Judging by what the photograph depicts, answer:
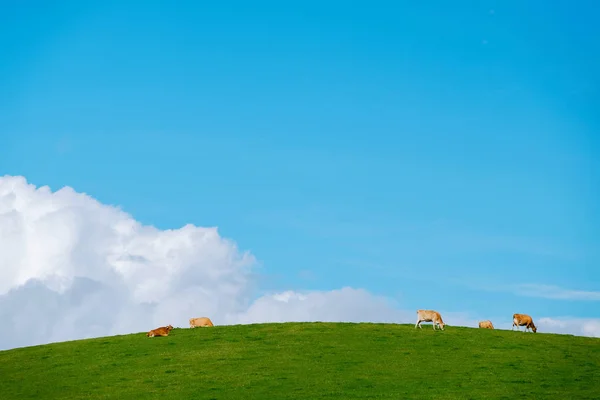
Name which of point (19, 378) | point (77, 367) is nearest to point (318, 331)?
point (77, 367)

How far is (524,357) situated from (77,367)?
80.7 ft

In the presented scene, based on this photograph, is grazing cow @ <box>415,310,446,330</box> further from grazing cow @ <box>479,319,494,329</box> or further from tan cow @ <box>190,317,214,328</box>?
tan cow @ <box>190,317,214,328</box>

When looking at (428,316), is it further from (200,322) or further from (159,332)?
(159,332)

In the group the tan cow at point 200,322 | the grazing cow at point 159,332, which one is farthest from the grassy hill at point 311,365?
the tan cow at point 200,322

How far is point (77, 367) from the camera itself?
39219 millimetres

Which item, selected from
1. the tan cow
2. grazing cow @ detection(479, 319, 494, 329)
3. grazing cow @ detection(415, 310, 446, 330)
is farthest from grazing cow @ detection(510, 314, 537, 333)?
the tan cow

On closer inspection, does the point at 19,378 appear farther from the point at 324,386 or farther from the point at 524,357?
the point at 524,357

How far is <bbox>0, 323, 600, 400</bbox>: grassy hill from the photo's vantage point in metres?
32.3

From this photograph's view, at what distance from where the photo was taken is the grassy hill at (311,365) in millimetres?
32281

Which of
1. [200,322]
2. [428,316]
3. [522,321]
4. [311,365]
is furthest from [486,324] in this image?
[200,322]

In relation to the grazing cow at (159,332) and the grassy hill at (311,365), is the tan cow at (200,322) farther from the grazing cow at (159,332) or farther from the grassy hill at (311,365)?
the grazing cow at (159,332)

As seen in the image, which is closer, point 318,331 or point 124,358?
point 124,358

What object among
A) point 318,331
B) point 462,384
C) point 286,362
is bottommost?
point 462,384

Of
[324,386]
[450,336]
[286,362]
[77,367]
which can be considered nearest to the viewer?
[324,386]
